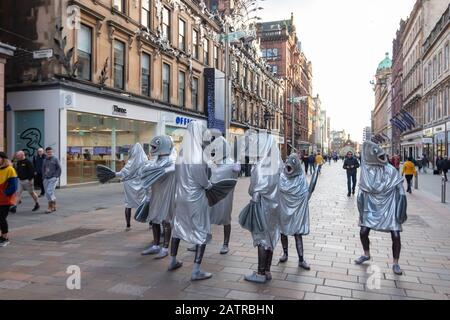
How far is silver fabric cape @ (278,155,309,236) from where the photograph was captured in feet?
18.7

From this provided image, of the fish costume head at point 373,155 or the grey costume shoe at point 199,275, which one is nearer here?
the grey costume shoe at point 199,275

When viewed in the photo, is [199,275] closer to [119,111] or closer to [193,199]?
[193,199]

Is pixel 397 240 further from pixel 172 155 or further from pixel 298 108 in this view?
pixel 298 108

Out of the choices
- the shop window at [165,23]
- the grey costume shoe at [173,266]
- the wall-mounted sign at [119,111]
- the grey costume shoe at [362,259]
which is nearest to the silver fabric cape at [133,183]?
the grey costume shoe at [173,266]

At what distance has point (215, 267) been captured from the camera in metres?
5.54

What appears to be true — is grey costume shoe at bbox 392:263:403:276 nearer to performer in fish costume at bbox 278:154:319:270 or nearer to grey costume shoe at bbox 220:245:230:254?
performer in fish costume at bbox 278:154:319:270

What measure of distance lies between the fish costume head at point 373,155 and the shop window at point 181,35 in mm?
22293

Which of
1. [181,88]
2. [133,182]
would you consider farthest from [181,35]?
[133,182]

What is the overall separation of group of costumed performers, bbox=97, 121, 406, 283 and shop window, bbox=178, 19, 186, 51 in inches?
831

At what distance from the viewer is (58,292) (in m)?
4.46

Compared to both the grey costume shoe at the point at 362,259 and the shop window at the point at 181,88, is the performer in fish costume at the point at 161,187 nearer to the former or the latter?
the grey costume shoe at the point at 362,259

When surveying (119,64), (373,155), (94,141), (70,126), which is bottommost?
(373,155)

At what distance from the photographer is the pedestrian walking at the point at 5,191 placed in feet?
22.1

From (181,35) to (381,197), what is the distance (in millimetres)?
23323
